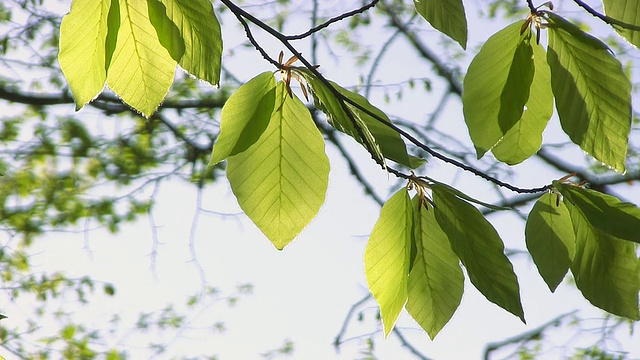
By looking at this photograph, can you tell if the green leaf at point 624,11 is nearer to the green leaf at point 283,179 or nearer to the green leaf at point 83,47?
the green leaf at point 283,179

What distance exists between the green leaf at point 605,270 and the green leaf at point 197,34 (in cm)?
27

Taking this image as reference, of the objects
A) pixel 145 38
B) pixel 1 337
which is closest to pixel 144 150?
pixel 1 337

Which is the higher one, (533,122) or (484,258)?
(533,122)

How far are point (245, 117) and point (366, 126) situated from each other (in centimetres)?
8

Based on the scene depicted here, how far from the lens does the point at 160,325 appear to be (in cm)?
434

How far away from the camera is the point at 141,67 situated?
44 centimetres

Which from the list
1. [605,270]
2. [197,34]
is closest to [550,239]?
[605,270]

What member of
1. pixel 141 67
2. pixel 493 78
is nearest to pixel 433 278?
pixel 493 78

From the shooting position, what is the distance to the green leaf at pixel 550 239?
1.50 feet

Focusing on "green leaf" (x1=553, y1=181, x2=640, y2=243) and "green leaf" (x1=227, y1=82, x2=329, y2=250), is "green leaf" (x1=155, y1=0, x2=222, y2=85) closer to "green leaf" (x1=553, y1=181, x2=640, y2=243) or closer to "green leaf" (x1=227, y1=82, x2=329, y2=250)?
"green leaf" (x1=227, y1=82, x2=329, y2=250)

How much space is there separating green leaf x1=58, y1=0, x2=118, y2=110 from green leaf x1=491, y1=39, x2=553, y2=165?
29 cm

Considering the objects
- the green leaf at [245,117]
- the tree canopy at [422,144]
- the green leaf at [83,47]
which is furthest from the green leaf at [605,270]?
the green leaf at [83,47]

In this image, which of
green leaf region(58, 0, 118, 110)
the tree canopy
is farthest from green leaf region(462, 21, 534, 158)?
green leaf region(58, 0, 118, 110)

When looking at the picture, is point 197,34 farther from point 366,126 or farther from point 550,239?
point 550,239
